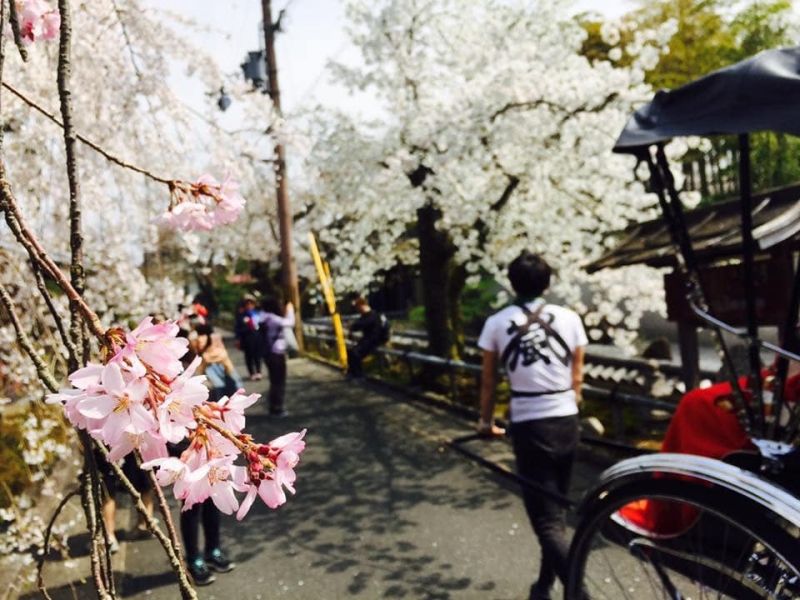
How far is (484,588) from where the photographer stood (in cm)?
407

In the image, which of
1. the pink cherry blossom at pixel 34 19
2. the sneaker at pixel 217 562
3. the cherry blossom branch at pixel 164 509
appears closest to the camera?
the cherry blossom branch at pixel 164 509

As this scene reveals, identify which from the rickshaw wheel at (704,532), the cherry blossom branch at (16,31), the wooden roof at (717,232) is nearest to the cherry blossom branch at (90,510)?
the cherry blossom branch at (16,31)

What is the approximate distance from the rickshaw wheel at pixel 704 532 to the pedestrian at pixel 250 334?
10.8 metres

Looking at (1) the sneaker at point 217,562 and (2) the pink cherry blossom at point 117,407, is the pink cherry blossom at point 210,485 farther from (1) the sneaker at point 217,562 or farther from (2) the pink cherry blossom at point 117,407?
(1) the sneaker at point 217,562

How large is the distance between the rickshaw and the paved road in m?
1.59

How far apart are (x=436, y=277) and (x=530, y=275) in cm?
742

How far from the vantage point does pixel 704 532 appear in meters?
2.55

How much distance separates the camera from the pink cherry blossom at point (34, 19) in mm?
1824

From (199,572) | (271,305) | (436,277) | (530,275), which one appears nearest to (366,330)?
(436,277)

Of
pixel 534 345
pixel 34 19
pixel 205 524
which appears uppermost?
pixel 34 19

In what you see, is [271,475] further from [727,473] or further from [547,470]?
[547,470]

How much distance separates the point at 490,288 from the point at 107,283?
48.4 feet

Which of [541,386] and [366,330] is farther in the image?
[366,330]

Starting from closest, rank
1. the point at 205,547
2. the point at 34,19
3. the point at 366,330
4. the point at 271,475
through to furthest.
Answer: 1. the point at 271,475
2. the point at 34,19
3. the point at 205,547
4. the point at 366,330
